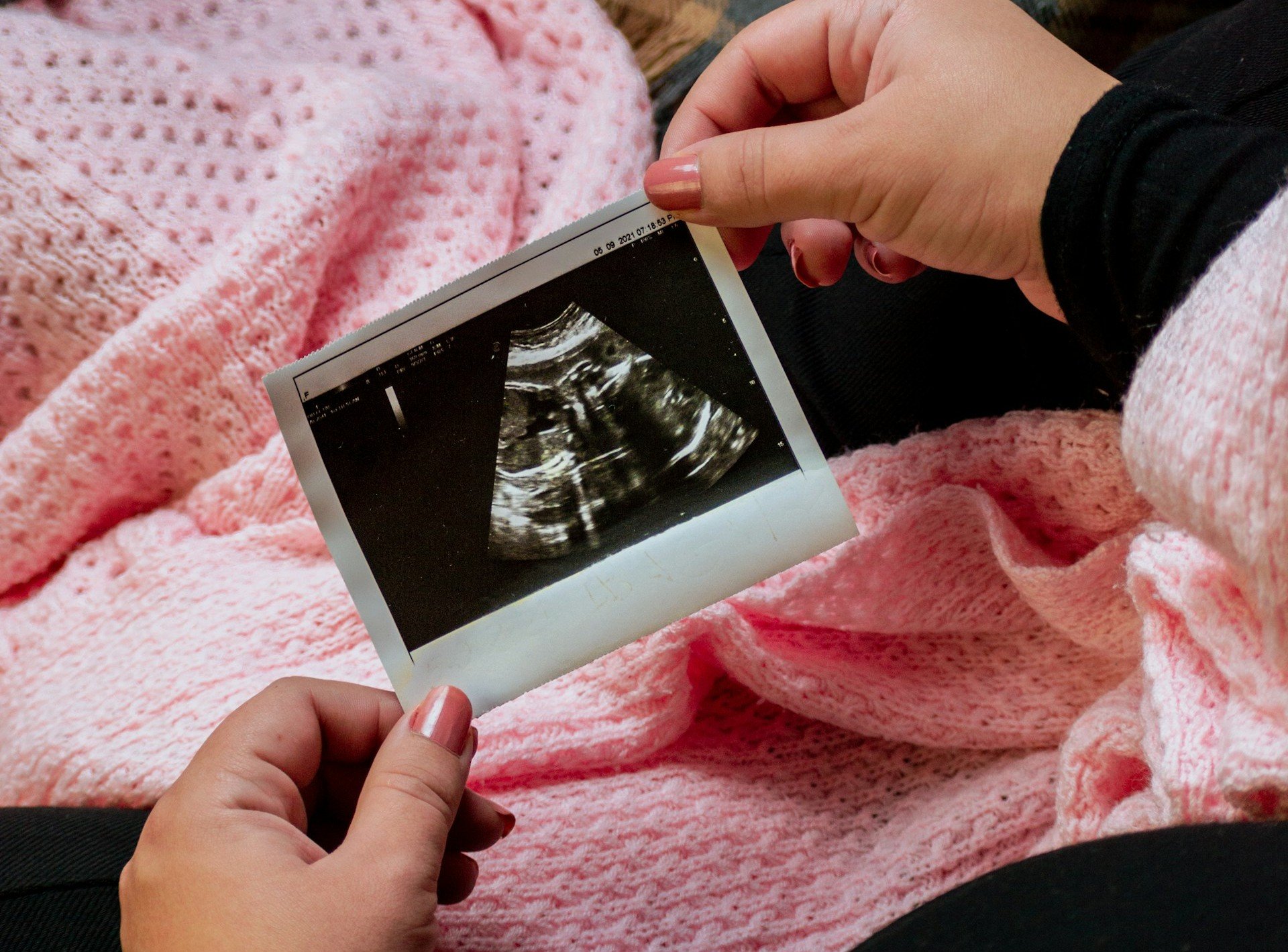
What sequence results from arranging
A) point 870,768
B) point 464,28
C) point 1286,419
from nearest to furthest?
point 1286,419 → point 870,768 → point 464,28

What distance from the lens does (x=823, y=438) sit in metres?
0.73

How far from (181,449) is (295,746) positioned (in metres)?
0.37

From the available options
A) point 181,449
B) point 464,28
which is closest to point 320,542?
point 181,449

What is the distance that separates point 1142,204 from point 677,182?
257 mm

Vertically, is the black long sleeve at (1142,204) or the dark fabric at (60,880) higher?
the black long sleeve at (1142,204)

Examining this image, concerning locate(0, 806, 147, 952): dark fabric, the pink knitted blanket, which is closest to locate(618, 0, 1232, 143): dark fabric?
the pink knitted blanket

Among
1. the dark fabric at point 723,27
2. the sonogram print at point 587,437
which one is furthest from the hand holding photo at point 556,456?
the dark fabric at point 723,27

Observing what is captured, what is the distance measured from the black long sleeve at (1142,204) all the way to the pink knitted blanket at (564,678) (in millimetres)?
84

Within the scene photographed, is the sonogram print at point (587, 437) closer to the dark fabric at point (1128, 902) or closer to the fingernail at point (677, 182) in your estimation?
the fingernail at point (677, 182)

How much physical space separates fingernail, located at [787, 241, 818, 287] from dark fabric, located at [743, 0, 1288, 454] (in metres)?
0.05

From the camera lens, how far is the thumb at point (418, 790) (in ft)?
1.47

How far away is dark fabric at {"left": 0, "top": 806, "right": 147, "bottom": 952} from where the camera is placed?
49cm

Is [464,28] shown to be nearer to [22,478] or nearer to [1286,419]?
[22,478]

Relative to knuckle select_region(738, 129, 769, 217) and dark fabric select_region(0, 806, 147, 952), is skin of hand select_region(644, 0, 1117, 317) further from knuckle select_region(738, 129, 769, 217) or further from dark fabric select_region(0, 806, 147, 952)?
dark fabric select_region(0, 806, 147, 952)
